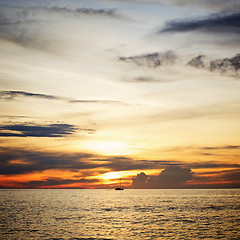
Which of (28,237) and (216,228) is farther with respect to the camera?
(216,228)

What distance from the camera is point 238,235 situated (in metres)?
66.7

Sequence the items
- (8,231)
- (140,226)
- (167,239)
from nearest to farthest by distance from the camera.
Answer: (167,239), (8,231), (140,226)

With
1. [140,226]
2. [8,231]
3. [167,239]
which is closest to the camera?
[167,239]

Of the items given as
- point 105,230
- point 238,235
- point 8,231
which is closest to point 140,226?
point 105,230

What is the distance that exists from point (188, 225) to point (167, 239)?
21.1 metres

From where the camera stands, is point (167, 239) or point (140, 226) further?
point (140, 226)

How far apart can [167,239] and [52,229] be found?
29792mm

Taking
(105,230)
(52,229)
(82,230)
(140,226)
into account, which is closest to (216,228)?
(140,226)

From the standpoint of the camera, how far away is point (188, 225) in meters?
81.4

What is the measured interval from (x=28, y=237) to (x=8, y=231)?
1047 cm

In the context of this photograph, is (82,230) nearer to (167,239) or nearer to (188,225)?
(167,239)

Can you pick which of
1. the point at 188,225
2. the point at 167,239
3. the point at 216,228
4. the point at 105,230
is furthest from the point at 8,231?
the point at 216,228

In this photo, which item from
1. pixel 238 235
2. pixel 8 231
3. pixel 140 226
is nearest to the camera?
pixel 238 235

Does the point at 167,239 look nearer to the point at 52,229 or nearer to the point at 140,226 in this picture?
the point at 140,226
